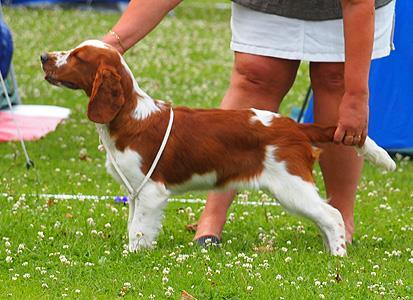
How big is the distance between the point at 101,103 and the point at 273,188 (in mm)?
996

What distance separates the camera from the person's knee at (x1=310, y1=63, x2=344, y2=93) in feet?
19.0

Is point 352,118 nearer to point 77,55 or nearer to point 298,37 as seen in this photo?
point 298,37

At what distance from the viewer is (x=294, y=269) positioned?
16.7 ft

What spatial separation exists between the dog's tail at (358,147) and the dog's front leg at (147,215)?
31.5 inches

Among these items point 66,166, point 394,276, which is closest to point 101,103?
point 394,276

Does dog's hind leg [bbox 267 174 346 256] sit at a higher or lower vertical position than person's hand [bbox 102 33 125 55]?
lower

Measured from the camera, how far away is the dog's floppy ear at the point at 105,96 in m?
5.09

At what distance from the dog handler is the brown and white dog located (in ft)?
0.90

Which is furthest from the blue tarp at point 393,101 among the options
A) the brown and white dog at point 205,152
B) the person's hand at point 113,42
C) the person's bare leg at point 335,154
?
the person's hand at point 113,42

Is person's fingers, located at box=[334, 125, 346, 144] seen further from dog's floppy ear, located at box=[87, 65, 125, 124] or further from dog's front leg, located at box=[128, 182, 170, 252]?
dog's floppy ear, located at box=[87, 65, 125, 124]

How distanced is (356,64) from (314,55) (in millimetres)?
507

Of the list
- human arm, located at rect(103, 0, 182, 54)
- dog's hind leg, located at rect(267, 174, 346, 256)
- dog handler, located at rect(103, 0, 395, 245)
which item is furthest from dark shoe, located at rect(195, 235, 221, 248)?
human arm, located at rect(103, 0, 182, 54)

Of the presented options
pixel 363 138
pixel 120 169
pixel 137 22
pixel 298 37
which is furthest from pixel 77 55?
→ pixel 363 138

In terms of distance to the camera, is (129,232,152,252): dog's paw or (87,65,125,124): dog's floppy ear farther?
(129,232,152,252): dog's paw
